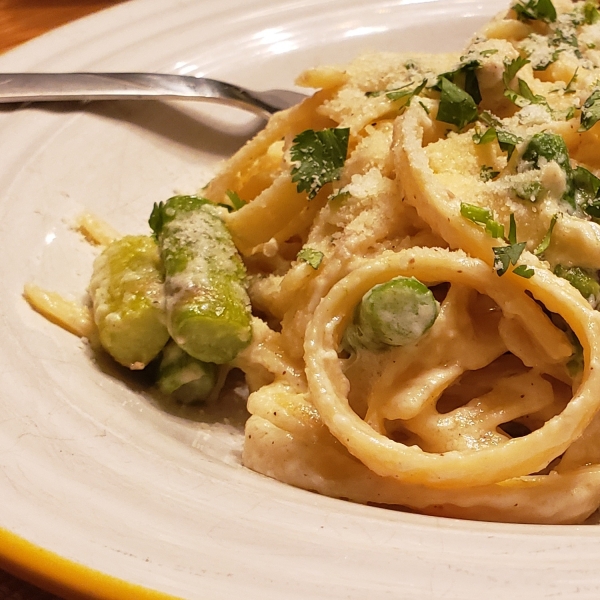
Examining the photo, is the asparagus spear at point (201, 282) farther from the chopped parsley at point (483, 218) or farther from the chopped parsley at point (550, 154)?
the chopped parsley at point (550, 154)

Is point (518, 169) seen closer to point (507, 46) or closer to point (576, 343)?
point (576, 343)

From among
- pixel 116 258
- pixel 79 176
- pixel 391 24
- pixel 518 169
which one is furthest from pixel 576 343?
pixel 391 24

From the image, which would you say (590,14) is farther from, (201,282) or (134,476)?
(134,476)

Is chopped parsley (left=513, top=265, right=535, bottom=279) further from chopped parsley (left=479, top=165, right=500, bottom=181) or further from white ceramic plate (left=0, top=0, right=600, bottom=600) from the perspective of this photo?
white ceramic plate (left=0, top=0, right=600, bottom=600)

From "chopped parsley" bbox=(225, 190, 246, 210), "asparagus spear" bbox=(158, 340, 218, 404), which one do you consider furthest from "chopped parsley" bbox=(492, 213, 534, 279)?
"chopped parsley" bbox=(225, 190, 246, 210)

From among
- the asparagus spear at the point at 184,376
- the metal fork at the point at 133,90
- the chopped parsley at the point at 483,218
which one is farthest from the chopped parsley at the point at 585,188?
the metal fork at the point at 133,90

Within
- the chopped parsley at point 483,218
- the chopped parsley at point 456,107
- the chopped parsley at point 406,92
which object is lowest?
the chopped parsley at point 483,218

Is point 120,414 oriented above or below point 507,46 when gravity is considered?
below
